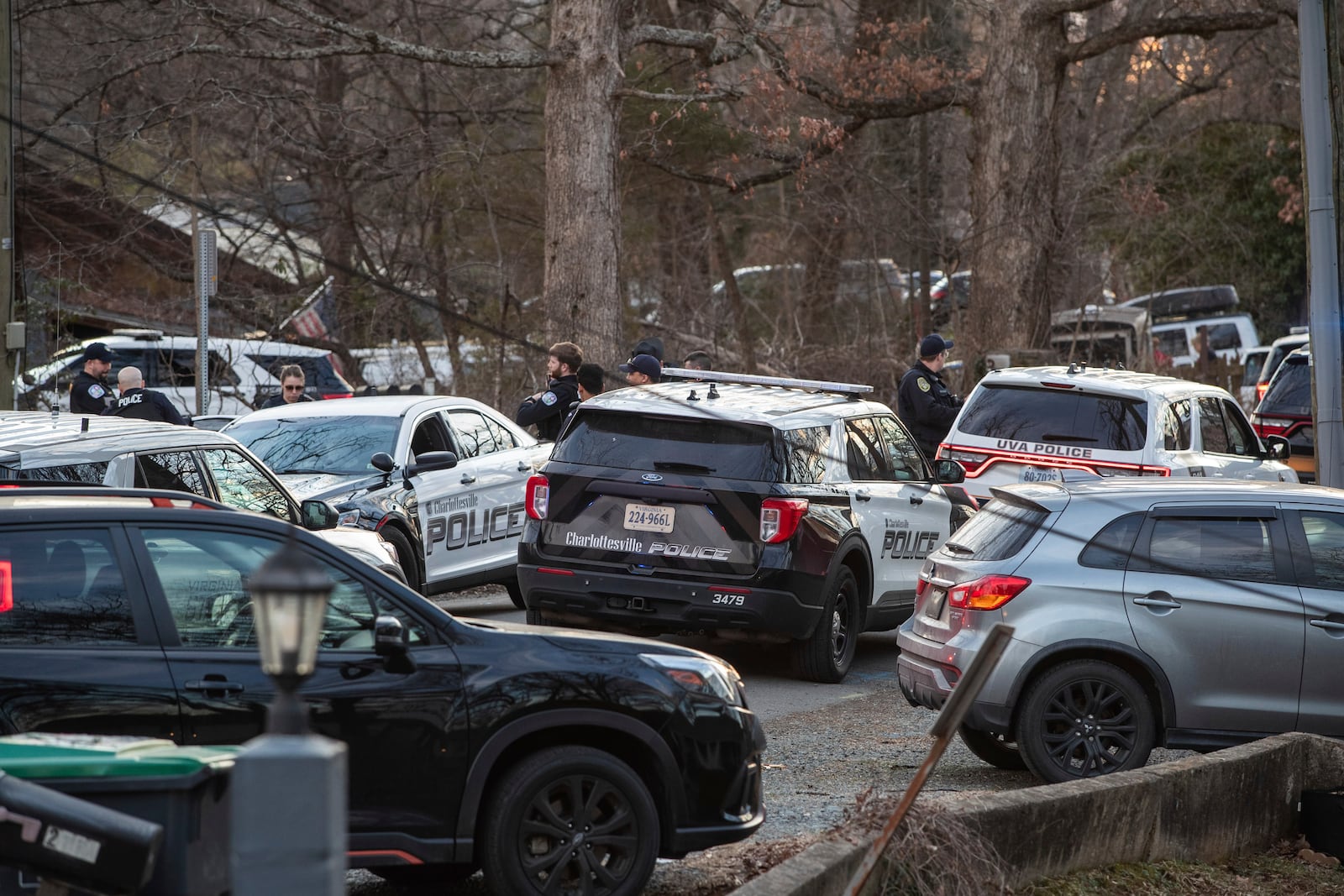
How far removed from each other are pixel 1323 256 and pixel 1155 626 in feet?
20.6

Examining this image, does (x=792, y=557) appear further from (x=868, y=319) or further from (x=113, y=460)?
(x=868, y=319)

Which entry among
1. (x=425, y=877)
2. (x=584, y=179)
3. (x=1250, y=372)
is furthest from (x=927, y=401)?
(x=1250, y=372)

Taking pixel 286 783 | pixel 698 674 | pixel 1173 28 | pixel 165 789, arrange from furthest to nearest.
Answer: pixel 1173 28 → pixel 698 674 → pixel 165 789 → pixel 286 783

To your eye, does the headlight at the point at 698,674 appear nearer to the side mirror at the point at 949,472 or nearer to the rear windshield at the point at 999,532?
the rear windshield at the point at 999,532

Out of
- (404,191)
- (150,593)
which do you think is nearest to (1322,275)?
(150,593)

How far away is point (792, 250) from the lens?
28562 mm

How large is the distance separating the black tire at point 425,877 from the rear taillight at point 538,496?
398 cm

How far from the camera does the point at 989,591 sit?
7.96 metres

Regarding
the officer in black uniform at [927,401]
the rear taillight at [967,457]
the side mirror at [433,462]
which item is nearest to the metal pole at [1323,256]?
the rear taillight at [967,457]

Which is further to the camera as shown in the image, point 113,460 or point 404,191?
point 404,191

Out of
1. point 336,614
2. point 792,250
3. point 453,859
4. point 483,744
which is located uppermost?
point 792,250

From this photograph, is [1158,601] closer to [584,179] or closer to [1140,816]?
[1140,816]

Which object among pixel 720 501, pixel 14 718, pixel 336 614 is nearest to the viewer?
pixel 14 718

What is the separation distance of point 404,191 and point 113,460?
17204 mm
